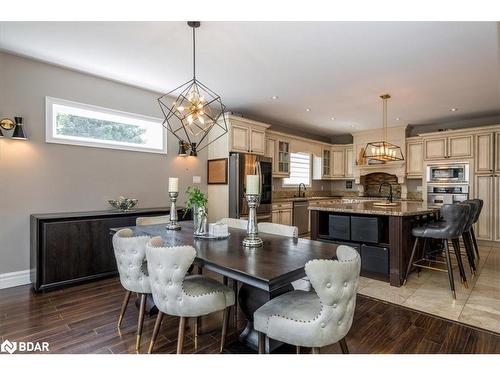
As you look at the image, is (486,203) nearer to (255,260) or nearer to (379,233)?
(379,233)

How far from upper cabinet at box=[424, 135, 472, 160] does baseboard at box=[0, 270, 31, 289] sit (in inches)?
289

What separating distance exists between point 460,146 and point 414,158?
940 mm

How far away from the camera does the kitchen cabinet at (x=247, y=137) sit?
4996mm

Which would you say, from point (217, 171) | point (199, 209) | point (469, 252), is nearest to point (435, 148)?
point (469, 252)

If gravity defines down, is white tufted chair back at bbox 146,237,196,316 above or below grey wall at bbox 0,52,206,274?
below

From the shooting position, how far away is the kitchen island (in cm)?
328

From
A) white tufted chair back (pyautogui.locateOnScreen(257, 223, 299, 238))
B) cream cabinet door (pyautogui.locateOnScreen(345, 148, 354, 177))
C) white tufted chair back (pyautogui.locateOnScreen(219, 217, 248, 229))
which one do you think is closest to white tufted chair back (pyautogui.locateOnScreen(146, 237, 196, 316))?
white tufted chair back (pyautogui.locateOnScreen(257, 223, 299, 238))

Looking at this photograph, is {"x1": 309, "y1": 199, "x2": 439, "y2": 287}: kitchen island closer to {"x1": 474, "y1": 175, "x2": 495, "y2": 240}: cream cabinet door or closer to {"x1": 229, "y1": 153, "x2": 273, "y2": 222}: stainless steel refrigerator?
{"x1": 229, "y1": 153, "x2": 273, "y2": 222}: stainless steel refrigerator

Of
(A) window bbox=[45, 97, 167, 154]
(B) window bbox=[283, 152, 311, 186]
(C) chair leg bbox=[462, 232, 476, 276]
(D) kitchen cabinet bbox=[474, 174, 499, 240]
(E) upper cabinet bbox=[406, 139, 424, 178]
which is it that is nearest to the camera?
(A) window bbox=[45, 97, 167, 154]

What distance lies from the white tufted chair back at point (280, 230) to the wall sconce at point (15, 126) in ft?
9.59
